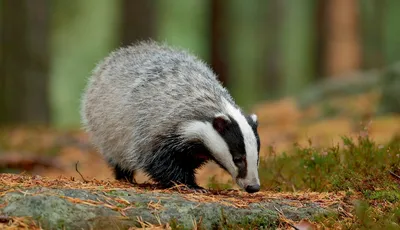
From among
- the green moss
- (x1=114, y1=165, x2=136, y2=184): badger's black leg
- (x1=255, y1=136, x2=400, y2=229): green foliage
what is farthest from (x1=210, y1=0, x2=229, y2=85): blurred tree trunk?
the green moss

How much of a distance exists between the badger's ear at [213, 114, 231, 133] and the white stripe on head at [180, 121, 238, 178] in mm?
42

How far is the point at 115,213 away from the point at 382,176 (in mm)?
2333

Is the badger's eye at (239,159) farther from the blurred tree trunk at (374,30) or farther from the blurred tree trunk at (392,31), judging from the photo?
the blurred tree trunk at (392,31)

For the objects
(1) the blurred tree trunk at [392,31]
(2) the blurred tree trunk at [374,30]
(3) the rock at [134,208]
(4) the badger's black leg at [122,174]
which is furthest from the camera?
(1) the blurred tree trunk at [392,31]

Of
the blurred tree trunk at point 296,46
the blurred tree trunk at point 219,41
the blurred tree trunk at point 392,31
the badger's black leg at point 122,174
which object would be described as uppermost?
the blurred tree trunk at point 392,31

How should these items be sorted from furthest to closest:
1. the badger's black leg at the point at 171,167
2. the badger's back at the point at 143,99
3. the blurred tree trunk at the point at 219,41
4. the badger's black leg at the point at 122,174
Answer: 1. the blurred tree trunk at the point at 219,41
2. the badger's black leg at the point at 122,174
3. the badger's back at the point at 143,99
4. the badger's black leg at the point at 171,167

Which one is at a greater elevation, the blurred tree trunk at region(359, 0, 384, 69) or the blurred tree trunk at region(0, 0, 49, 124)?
the blurred tree trunk at region(359, 0, 384, 69)

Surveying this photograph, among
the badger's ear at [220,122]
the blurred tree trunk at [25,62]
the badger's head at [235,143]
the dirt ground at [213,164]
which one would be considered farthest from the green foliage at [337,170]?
the blurred tree trunk at [25,62]

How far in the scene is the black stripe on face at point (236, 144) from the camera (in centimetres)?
572

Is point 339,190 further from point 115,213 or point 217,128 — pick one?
point 115,213

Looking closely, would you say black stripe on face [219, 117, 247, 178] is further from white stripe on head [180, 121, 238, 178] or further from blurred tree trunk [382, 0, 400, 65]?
blurred tree trunk [382, 0, 400, 65]

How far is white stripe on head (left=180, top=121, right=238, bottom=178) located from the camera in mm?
5828

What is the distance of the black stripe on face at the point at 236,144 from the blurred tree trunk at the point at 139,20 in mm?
9691

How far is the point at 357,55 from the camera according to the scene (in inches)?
706
